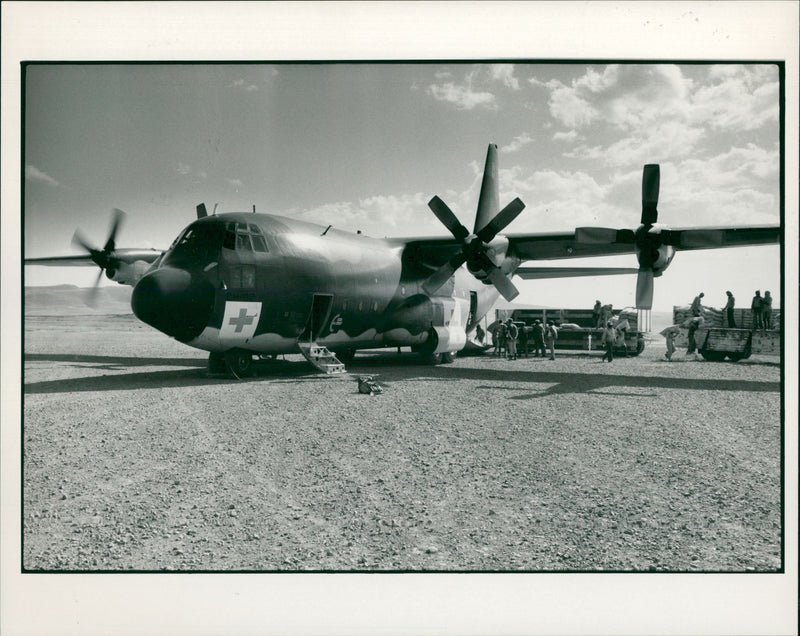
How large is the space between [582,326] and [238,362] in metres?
11.5

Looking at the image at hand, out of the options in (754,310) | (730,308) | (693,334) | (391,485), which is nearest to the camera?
(391,485)

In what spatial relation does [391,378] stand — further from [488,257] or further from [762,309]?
[762,309]

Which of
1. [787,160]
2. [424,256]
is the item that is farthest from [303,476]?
[424,256]

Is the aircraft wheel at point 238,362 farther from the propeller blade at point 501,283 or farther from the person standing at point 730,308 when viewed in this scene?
the person standing at point 730,308

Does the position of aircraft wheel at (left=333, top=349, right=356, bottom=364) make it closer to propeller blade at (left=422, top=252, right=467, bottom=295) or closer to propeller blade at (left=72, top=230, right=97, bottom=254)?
propeller blade at (left=422, top=252, right=467, bottom=295)

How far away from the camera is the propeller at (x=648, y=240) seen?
8.70 m

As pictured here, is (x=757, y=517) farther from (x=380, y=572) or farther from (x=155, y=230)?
(x=155, y=230)

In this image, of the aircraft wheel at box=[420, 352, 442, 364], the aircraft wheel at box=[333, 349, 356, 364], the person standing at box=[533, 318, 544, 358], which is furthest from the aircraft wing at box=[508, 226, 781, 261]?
the aircraft wheel at box=[333, 349, 356, 364]

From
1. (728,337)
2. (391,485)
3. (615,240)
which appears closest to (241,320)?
(391,485)

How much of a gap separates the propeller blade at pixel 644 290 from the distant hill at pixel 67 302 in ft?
24.3

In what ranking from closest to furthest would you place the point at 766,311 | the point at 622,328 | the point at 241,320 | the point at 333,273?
the point at 766,311 → the point at 241,320 → the point at 333,273 → the point at 622,328

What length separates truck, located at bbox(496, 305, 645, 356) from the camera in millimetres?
14613

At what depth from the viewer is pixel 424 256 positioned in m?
14.5

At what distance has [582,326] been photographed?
17922 millimetres
